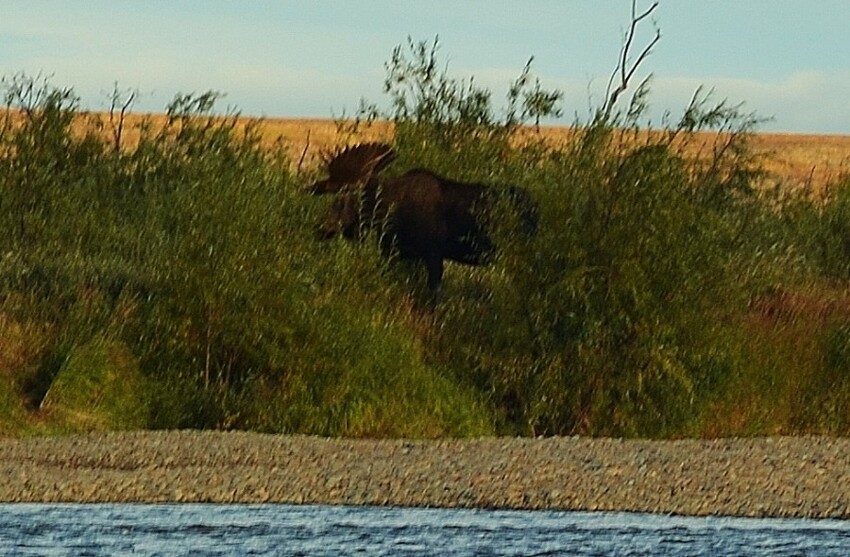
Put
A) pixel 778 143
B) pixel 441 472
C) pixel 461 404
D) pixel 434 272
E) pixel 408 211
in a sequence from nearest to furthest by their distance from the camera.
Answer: pixel 441 472 < pixel 461 404 < pixel 434 272 < pixel 408 211 < pixel 778 143

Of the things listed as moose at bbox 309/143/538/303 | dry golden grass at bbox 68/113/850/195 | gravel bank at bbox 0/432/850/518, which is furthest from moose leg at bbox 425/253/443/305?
dry golden grass at bbox 68/113/850/195

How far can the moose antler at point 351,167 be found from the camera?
60.4 ft

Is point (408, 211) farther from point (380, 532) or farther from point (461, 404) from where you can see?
point (380, 532)

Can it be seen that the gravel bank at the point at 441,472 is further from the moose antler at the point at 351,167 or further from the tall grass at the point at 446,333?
the moose antler at the point at 351,167

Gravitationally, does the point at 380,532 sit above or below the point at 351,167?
below

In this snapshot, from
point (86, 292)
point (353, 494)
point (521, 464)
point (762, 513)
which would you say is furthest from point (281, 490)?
point (86, 292)

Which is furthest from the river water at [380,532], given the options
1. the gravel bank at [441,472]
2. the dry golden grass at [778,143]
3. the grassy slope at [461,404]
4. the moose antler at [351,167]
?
the dry golden grass at [778,143]

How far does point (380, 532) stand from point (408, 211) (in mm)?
7010

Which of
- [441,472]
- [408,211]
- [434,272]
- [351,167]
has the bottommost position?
[441,472]

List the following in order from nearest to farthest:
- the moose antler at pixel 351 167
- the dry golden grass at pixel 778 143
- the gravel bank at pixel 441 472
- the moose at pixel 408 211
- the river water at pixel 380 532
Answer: the river water at pixel 380 532
the gravel bank at pixel 441 472
the moose at pixel 408 211
the moose antler at pixel 351 167
the dry golden grass at pixel 778 143

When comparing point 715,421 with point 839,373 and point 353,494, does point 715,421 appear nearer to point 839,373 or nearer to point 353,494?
point 839,373

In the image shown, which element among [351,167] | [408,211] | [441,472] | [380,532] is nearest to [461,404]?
[441,472]

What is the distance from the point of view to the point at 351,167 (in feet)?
60.8

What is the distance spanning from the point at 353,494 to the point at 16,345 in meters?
4.47
